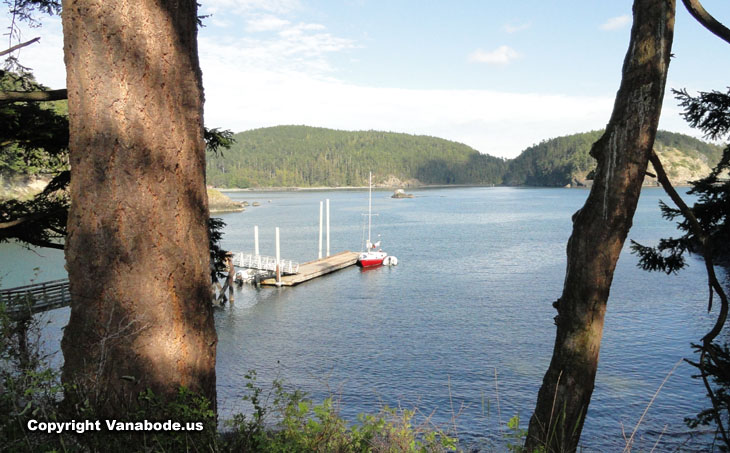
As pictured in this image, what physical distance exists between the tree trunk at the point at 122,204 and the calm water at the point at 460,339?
292 cm

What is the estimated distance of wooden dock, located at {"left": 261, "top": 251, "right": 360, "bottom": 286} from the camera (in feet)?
106

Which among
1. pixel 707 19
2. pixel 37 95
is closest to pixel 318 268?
pixel 37 95

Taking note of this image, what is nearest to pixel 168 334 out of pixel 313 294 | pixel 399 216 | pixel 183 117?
pixel 183 117

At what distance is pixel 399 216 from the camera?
8175 centimetres

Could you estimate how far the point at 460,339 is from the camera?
20703 millimetres

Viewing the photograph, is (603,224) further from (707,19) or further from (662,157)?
(662,157)

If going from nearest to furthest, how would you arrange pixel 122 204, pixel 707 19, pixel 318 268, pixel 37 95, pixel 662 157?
pixel 122 204 → pixel 707 19 → pixel 37 95 → pixel 318 268 → pixel 662 157

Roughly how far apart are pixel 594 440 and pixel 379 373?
6.59 m

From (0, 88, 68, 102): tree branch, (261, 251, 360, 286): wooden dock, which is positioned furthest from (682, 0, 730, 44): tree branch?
(261, 251, 360, 286): wooden dock

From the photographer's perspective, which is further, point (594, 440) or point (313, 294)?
point (313, 294)

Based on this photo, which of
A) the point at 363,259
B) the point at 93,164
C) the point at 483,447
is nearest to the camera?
the point at 93,164

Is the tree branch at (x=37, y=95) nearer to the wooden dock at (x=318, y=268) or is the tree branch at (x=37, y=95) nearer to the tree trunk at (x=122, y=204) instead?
the tree trunk at (x=122, y=204)

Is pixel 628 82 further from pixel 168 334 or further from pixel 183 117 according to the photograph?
pixel 168 334

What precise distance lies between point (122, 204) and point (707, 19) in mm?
3005
